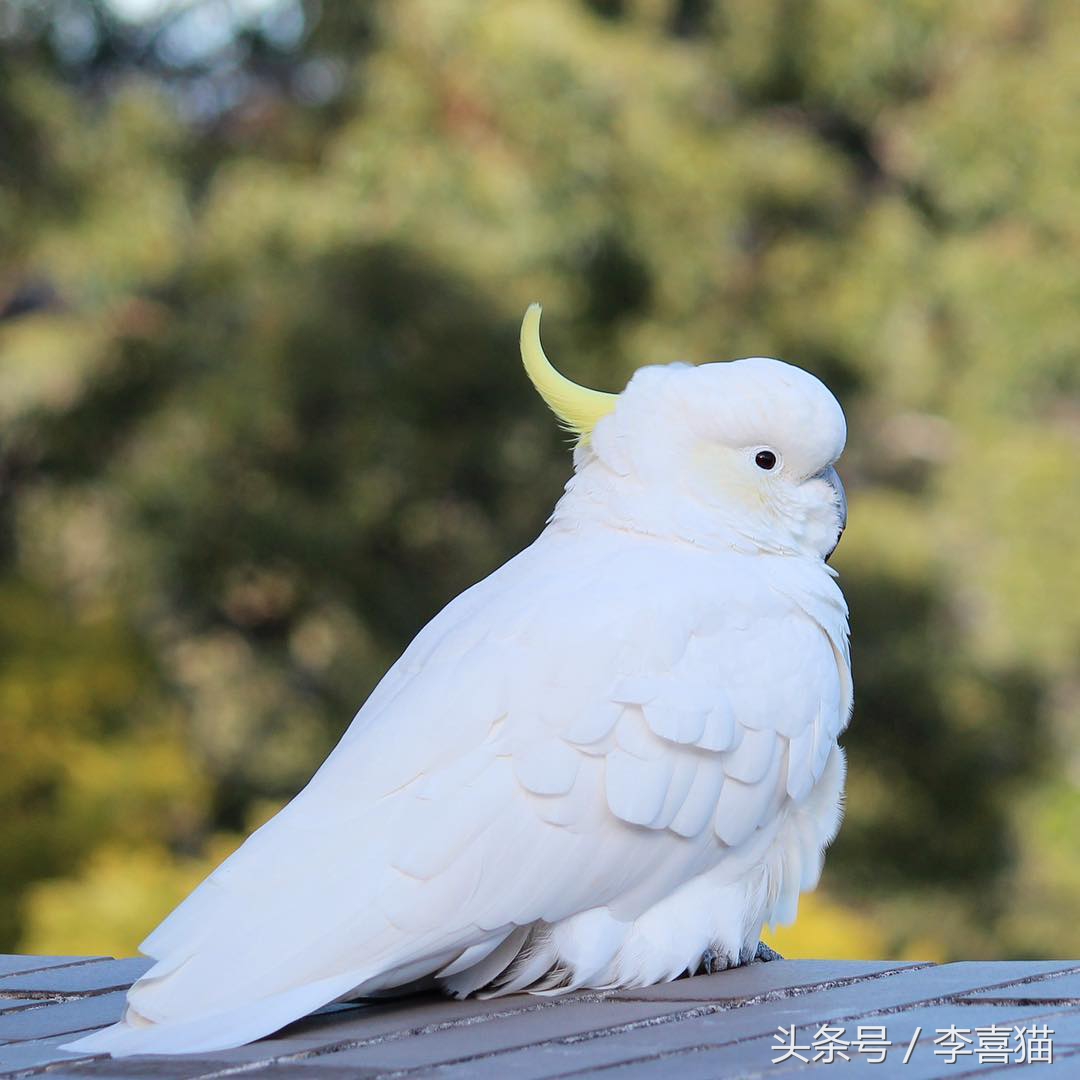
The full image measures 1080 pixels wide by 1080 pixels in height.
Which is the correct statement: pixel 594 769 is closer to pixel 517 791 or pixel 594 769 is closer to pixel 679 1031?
pixel 517 791

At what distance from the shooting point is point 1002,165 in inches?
242

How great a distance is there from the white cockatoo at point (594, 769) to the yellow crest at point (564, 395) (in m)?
0.05

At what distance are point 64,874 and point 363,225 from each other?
222 cm

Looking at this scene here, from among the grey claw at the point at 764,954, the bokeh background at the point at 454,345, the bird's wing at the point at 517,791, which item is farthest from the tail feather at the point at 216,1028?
the bokeh background at the point at 454,345

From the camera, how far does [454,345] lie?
5594 mm

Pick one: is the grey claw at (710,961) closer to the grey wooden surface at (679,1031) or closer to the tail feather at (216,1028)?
the grey wooden surface at (679,1031)

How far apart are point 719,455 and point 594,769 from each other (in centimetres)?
47

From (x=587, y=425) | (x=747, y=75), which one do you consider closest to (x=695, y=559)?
(x=587, y=425)

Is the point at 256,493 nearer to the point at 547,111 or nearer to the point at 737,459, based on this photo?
the point at 547,111

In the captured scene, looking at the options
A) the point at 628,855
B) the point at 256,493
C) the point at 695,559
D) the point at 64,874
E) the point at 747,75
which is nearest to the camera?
the point at 628,855

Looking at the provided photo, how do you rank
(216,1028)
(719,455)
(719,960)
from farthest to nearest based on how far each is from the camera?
(719,455) → (719,960) → (216,1028)

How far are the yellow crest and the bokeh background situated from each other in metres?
2.82

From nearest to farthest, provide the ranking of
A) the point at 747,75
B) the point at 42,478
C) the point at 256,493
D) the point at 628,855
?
the point at 628,855 < the point at 256,493 < the point at 42,478 < the point at 747,75

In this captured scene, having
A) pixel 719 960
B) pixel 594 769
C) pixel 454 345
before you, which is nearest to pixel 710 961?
pixel 719 960
